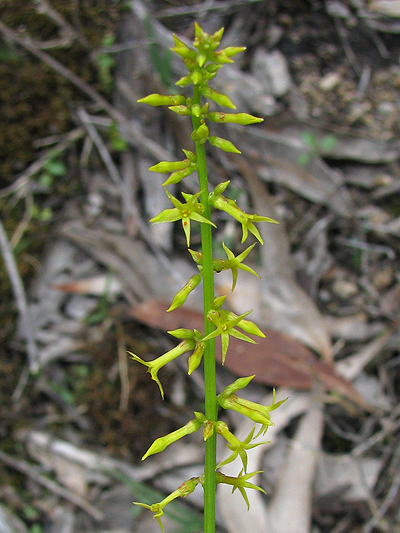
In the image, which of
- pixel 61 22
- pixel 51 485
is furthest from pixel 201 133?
pixel 61 22

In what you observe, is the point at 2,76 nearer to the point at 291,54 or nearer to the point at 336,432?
the point at 291,54

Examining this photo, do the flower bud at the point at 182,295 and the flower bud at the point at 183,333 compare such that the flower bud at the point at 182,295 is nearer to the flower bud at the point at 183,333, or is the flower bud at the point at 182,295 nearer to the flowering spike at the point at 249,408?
the flower bud at the point at 183,333

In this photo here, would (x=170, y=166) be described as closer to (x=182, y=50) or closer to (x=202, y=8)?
(x=182, y=50)

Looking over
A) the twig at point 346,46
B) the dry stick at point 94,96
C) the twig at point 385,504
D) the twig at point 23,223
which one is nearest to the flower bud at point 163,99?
the dry stick at point 94,96

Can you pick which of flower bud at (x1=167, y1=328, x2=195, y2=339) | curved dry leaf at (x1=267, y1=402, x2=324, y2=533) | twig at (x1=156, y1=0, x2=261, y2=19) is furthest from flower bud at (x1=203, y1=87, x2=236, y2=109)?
twig at (x1=156, y1=0, x2=261, y2=19)

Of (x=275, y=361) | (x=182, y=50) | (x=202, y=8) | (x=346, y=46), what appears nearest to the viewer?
(x=182, y=50)

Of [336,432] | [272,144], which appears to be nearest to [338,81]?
[272,144]
